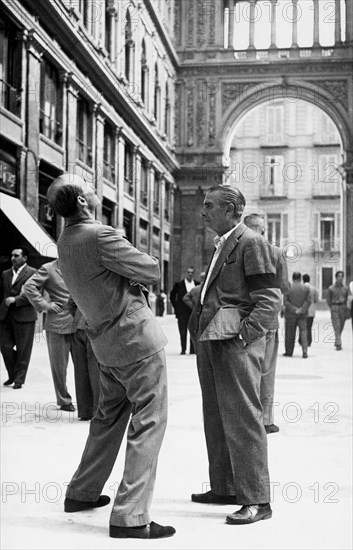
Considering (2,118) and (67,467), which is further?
(2,118)

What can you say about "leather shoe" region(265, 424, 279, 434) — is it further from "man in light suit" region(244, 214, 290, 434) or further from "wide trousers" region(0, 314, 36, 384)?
"wide trousers" region(0, 314, 36, 384)

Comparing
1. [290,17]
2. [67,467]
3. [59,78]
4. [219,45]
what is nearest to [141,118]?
[59,78]

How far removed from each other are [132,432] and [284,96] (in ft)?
107

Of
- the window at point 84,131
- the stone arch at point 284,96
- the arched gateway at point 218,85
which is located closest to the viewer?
the window at point 84,131

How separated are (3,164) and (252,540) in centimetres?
1215

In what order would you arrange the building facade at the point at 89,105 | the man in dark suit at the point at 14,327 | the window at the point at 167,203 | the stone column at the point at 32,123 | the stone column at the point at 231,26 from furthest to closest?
the window at the point at 167,203, the stone column at the point at 231,26, the stone column at the point at 32,123, the building facade at the point at 89,105, the man in dark suit at the point at 14,327

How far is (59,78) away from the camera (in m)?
18.2

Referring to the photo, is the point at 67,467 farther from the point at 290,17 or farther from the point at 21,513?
the point at 290,17

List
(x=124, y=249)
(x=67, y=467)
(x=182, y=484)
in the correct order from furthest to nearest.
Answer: (x=67, y=467) → (x=182, y=484) → (x=124, y=249)

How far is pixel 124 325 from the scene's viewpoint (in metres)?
3.72

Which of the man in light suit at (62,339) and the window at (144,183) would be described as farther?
the window at (144,183)

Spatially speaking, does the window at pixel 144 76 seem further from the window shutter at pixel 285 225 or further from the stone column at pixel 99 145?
the window shutter at pixel 285 225

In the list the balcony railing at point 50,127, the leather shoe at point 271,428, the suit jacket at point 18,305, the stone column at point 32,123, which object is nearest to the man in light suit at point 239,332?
the leather shoe at point 271,428

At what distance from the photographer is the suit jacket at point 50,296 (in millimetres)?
7320
